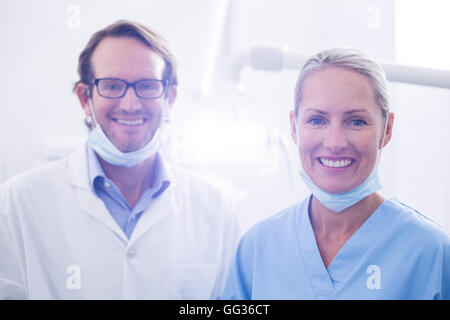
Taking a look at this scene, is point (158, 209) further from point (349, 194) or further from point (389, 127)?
point (389, 127)

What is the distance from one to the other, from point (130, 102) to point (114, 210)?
0.23 m

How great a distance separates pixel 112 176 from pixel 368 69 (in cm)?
56

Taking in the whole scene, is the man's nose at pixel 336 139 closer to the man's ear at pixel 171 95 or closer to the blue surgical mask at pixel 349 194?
the blue surgical mask at pixel 349 194

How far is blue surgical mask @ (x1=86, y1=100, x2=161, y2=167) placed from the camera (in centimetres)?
93

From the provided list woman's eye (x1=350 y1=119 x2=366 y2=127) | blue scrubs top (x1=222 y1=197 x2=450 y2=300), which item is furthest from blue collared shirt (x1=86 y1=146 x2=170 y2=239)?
woman's eye (x1=350 y1=119 x2=366 y2=127)

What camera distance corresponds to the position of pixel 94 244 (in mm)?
922

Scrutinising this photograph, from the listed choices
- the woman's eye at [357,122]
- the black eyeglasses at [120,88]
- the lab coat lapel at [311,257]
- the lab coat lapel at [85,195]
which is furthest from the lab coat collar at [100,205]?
the woman's eye at [357,122]

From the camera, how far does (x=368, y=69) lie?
809 millimetres

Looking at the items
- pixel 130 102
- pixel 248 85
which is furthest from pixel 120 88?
pixel 248 85

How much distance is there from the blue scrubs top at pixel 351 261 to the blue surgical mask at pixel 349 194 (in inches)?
1.6

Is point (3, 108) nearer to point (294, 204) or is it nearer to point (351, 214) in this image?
point (294, 204)

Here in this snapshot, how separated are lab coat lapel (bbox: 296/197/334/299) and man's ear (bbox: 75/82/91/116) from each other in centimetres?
50

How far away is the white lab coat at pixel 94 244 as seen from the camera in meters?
0.90
